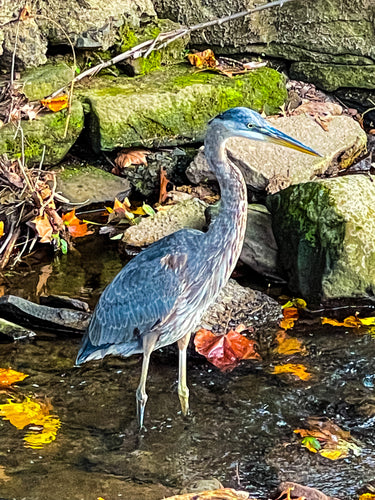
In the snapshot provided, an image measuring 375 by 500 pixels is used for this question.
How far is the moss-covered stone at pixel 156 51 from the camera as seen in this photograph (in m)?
7.59

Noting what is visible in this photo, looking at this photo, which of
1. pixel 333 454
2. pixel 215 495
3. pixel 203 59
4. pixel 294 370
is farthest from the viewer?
pixel 203 59

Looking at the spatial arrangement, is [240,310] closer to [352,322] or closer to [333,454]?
[352,322]

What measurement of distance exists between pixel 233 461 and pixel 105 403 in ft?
2.65

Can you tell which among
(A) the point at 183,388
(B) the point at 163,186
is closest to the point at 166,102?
(B) the point at 163,186

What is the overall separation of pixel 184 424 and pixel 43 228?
216cm

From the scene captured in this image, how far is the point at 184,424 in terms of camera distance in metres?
4.40

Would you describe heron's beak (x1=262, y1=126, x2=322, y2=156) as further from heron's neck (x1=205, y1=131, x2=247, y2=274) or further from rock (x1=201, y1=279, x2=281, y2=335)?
rock (x1=201, y1=279, x2=281, y2=335)

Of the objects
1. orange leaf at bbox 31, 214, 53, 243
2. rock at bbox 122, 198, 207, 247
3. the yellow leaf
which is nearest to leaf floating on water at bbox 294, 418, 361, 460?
the yellow leaf

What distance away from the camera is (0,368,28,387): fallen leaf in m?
4.64

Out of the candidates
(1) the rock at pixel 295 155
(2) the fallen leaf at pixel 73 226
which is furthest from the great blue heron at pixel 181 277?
(1) the rock at pixel 295 155

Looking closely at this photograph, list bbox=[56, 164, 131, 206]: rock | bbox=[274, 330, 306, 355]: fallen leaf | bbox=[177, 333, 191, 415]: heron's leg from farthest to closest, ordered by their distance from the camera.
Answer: bbox=[56, 164, 131, 206]: rock, bbox=[274, 330, 306, 355]: fallen leaf, bbox=[177, 333, 191, 415]: heron's leg

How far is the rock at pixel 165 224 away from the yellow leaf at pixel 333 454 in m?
2.44

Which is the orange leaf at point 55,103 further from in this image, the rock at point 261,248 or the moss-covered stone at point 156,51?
the rock at point 261,248

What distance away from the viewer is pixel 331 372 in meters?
4.84
